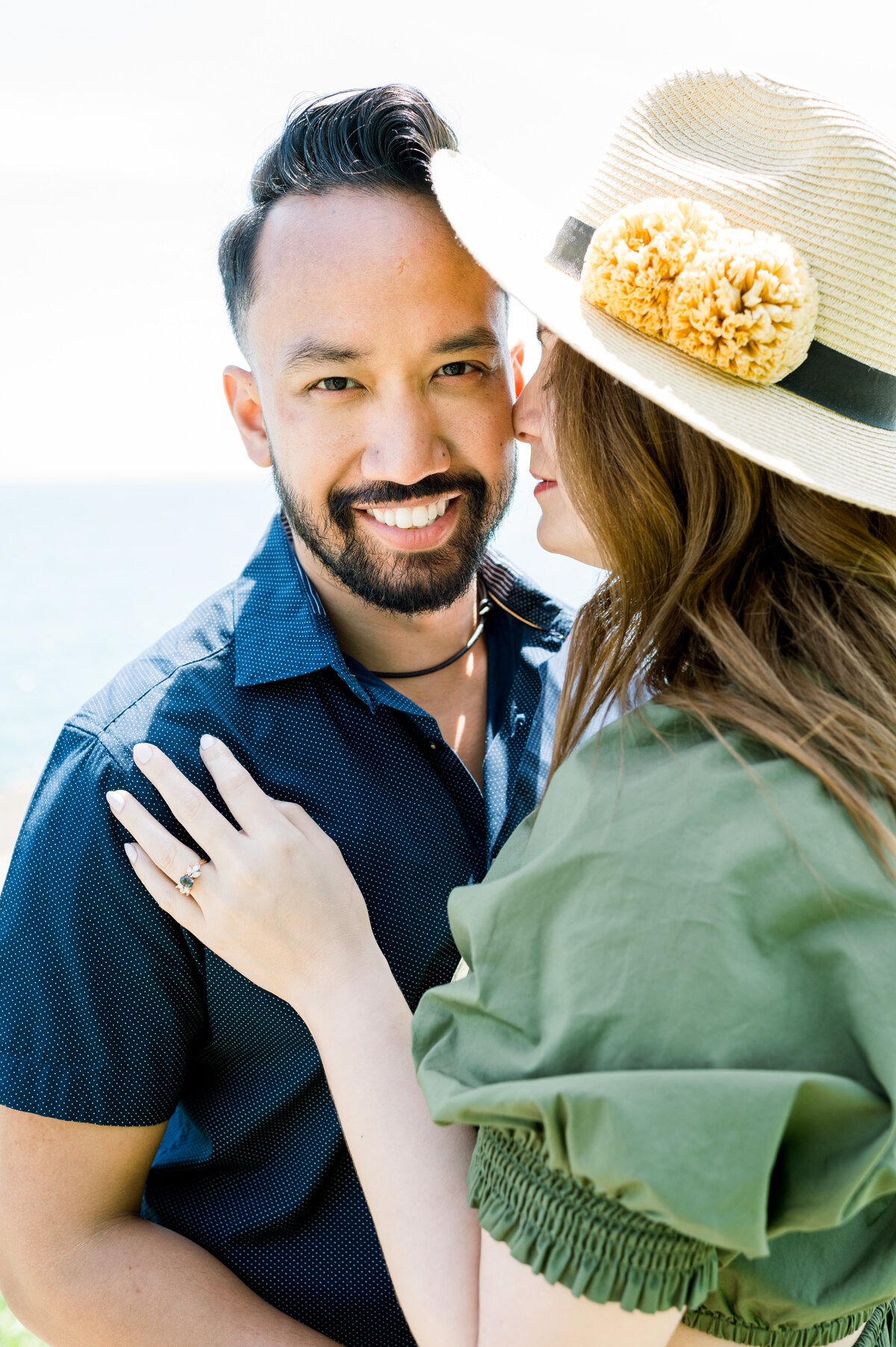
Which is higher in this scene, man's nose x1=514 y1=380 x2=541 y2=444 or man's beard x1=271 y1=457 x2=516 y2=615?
man's nose x1=514 y1=380 x2=541 y2=444

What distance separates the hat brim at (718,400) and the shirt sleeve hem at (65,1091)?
1.25 metres

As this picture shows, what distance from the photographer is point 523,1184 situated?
1029mm

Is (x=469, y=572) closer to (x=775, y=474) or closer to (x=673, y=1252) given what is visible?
(x=775, y=474)

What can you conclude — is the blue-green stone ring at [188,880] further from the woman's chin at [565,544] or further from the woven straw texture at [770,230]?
the woven straw texture at [770,230]

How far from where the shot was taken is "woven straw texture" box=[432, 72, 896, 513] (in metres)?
1.27

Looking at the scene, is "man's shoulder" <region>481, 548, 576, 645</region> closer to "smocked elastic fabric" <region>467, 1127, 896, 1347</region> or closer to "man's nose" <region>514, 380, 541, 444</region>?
"man's nose" <region>514, 380, 541, 444</region>

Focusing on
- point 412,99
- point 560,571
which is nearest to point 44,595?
point 560,571

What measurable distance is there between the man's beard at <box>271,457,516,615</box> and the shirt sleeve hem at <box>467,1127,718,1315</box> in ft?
3.93

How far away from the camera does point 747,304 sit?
49.1 inches

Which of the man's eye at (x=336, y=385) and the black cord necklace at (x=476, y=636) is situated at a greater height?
the man's eye at (x=336, y=385)

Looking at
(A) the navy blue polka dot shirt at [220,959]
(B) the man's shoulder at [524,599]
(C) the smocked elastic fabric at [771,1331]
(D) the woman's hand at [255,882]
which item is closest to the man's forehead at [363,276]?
(A) the navy blue polka dot shirt at [220,959]

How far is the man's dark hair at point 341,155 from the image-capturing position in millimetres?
1933

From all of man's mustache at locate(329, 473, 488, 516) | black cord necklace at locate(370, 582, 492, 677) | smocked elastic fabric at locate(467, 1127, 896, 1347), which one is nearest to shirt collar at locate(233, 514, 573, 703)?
man's mustache at locate(329, 473, 488, 516)

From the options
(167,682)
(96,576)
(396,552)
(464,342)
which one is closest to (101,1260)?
(167,682)
